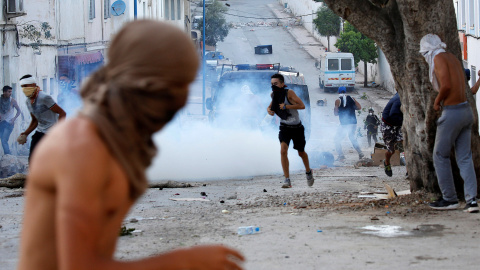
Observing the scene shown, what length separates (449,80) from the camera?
21.4 feet

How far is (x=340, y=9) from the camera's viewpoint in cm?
759

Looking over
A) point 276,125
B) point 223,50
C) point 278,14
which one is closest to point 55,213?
point 276,125

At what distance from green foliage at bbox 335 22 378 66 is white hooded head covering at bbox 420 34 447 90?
1522 inches

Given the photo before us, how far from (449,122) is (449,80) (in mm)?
412

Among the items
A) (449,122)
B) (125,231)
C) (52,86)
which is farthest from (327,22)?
(125,231)

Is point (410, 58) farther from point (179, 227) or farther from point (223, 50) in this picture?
point (223, 50)

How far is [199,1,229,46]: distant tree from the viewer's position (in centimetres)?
6110

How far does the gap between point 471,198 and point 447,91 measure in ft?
3.58

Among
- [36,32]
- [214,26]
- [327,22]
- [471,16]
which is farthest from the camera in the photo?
[214,26]

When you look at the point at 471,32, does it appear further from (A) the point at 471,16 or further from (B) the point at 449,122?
(B) the point at 449,122

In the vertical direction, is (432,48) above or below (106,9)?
below

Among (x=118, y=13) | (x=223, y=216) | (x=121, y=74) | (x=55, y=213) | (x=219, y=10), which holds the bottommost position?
(x=223, y=216)

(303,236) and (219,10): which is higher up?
(219,10)

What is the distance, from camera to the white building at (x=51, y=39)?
63.8ft
